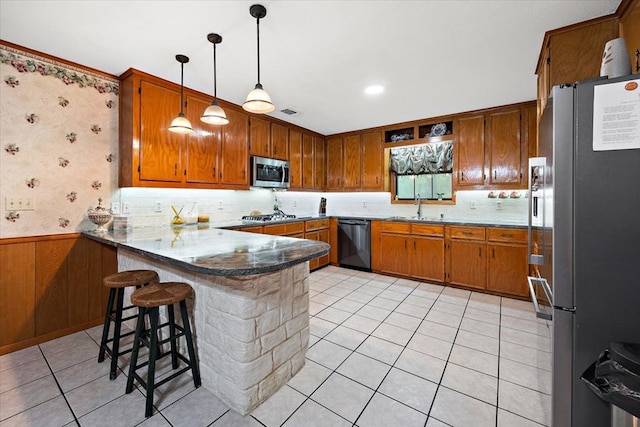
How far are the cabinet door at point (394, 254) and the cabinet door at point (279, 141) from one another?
6.56 ft

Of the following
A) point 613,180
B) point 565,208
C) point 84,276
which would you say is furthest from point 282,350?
point 84,276

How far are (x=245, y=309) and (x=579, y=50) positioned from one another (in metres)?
2.75

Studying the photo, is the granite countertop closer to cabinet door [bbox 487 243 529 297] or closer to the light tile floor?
the light tile floor

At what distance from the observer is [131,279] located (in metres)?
1.93

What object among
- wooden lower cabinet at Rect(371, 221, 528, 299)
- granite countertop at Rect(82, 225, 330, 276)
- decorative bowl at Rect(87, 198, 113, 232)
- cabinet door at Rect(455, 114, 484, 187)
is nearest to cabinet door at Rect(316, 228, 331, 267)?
wooden lower cabinet at Rect(371, 221, 528, 299)

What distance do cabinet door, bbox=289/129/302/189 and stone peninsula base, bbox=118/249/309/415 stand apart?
287cm

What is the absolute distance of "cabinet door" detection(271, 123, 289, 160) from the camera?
4.21 m

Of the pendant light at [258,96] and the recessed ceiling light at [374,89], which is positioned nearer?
the pendant light at [258,96]

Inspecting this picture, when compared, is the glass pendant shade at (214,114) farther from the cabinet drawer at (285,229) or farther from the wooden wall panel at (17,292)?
the wooden wall panel at (17,292)

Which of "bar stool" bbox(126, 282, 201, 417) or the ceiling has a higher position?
the ceiling

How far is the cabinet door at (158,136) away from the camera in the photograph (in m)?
2.73

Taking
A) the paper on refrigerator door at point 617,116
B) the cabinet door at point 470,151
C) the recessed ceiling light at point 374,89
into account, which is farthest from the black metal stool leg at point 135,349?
the cabinet door at point 470,151

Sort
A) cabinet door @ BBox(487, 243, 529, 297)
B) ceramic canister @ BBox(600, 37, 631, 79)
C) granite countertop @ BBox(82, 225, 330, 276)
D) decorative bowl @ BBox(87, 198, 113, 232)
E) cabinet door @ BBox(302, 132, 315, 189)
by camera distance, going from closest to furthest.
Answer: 1. ceramic canister @ BBox(600, 37, 631, 79)
2. granite countertop @ BBox(82, 225, 330, 276)
3. decorative bowl @ BBox(87, 198, 113, 232)
4. cabinet door @ BBox(487, 243, 529, 297)
5. cabinet door @ BBox(302, 132, 315, 189)

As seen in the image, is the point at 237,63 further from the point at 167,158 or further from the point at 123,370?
the point at 123,370
